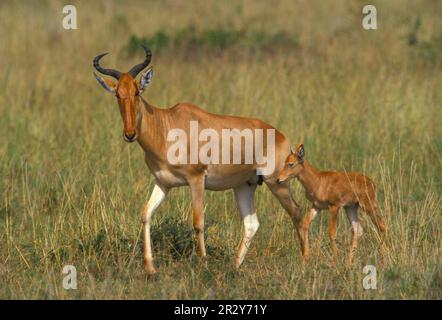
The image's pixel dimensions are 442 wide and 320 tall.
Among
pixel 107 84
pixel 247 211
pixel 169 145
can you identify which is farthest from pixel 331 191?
pixel 107 84

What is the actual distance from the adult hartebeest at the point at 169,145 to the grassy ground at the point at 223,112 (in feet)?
1.34

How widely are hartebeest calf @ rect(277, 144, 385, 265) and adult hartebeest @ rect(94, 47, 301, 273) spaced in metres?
0.13

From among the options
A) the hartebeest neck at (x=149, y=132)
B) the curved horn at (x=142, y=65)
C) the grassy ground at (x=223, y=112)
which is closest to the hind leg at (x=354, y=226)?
the grassy ground at (x=223, y=112)

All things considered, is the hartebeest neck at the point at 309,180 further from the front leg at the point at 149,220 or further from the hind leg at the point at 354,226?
the front leg at the point at 149,220

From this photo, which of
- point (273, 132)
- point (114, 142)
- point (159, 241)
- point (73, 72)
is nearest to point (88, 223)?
point (159, 241)

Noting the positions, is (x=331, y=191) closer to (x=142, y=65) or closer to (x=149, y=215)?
(x=149, y=215)

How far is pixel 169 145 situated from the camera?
8227 mm

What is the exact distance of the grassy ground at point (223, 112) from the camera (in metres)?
8.00

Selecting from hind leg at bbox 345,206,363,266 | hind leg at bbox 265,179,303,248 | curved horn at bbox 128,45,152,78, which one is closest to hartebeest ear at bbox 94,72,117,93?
curved horn at bbox 128,45,152,78

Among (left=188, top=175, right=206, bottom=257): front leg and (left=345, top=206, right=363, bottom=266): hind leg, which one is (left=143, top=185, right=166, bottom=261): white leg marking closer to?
(left=188, top=175, right=206, bottom=257): front leg

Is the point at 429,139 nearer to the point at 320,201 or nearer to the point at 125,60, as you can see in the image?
the point at 320,201

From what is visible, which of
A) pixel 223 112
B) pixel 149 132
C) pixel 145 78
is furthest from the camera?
pixel 223 112

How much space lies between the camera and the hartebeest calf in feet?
28.6

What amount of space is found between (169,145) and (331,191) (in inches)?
60.1
